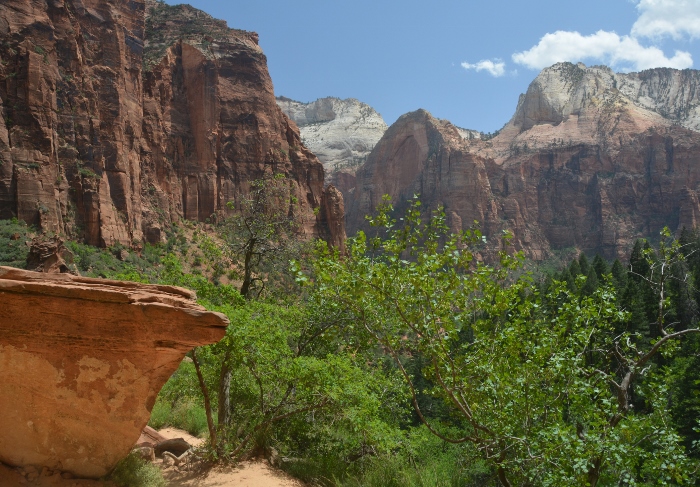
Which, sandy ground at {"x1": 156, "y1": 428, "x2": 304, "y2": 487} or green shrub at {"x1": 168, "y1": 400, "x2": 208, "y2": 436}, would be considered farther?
green shrub at {"x1": 168, "y1": 400, "x2": 208, "y2": 436}

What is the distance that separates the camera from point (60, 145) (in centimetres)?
5047

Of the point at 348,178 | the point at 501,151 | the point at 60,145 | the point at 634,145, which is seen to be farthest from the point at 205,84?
the point at 634,145

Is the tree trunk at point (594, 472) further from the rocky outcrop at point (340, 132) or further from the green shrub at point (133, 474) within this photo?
the rocky outcrop at point (340, 132)

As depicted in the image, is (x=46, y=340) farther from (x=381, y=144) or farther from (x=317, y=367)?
(x=381, y=144)

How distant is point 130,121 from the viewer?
A: 62.5 meters

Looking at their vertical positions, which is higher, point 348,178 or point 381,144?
point 381,144

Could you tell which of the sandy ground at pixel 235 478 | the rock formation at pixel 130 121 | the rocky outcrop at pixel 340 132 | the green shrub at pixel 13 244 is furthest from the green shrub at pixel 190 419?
the rocky outcrop at pixel 340 132

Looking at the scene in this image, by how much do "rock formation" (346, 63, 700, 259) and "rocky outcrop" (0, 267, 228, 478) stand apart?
395 ft

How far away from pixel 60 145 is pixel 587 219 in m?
124

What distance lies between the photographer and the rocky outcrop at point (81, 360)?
259 inches

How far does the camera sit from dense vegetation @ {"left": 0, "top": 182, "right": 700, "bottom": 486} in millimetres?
6691

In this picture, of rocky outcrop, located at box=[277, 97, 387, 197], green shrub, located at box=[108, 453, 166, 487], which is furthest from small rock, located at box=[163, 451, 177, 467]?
rocky outcrop, located at box=[277, 97, 387, 197]

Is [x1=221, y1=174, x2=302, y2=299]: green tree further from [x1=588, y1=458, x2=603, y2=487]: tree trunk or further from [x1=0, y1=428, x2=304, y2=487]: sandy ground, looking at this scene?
[x1=588, y1=458, x2=603, y2=487]: tree trunk

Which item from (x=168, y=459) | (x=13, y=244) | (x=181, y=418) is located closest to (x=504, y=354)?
(x=168, y=459)
